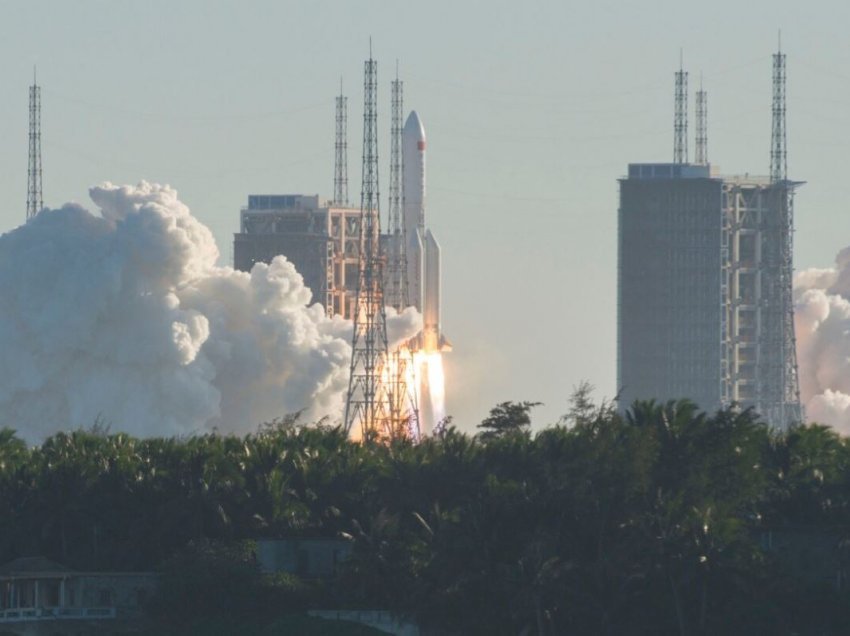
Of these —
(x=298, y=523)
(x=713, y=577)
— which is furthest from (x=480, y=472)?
(x=713, y=577)

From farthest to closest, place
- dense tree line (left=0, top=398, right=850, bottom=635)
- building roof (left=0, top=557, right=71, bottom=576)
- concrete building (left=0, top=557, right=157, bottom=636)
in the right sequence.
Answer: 1. building roof (left=0, top=557, right=71, bottom=576)
2. concrete building (left=0, top=557, right=157, bottom=636)
3. dense tree line (left=0, top=398, right=850, bottom=635)

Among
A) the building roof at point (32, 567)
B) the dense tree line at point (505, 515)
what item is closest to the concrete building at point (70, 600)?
the building roof at point (32, 567)

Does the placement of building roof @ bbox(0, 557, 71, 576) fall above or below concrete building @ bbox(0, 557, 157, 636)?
above

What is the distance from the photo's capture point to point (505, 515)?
126812 mm

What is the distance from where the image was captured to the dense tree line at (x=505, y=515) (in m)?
123

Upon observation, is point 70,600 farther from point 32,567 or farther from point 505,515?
point 505,515

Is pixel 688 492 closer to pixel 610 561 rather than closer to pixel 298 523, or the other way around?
pixel 610 561

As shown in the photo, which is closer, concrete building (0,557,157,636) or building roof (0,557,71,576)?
concrete building (0,557,157,636)

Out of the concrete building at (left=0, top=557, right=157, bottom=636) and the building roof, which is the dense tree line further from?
the building roof

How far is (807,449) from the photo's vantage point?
140m

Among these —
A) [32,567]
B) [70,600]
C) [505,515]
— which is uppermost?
[505,515]

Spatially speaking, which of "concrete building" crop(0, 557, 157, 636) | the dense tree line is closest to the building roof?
"concrete building" crop(0, 557, 157, 636)

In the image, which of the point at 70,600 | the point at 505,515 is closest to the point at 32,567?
the point at 70,600

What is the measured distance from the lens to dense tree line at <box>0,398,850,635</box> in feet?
402
